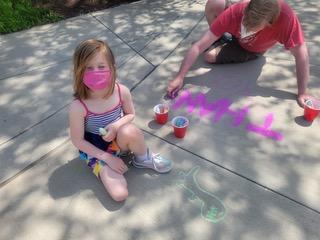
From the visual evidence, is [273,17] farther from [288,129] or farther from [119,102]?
[119,102]

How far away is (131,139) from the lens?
2.47m

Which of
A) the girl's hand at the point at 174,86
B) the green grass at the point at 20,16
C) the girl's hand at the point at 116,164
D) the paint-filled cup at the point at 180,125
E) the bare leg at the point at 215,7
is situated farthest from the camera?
the green grass at the point at 20,16

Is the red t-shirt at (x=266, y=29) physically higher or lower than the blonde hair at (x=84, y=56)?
lower

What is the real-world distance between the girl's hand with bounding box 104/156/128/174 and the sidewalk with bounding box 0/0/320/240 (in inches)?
3.9

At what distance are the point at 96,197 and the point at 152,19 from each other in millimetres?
A: 2857

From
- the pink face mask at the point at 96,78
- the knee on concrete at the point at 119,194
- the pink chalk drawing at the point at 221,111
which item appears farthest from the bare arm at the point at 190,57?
the knee on concrete at the point at 119,194

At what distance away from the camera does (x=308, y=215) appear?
229 cm

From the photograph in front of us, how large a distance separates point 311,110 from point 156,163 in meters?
1.28

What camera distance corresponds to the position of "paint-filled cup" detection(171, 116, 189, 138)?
2818mm

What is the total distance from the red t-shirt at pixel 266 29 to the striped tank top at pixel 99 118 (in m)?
1.27

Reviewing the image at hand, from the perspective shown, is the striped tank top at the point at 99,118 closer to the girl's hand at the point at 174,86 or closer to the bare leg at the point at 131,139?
the bare leg at the point at 131,139

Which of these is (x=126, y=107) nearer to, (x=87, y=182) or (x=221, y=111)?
(x=87, y=182)

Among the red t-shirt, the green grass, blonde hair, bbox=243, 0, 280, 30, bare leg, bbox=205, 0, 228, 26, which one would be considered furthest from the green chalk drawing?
the green grass

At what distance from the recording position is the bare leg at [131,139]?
245 cm
